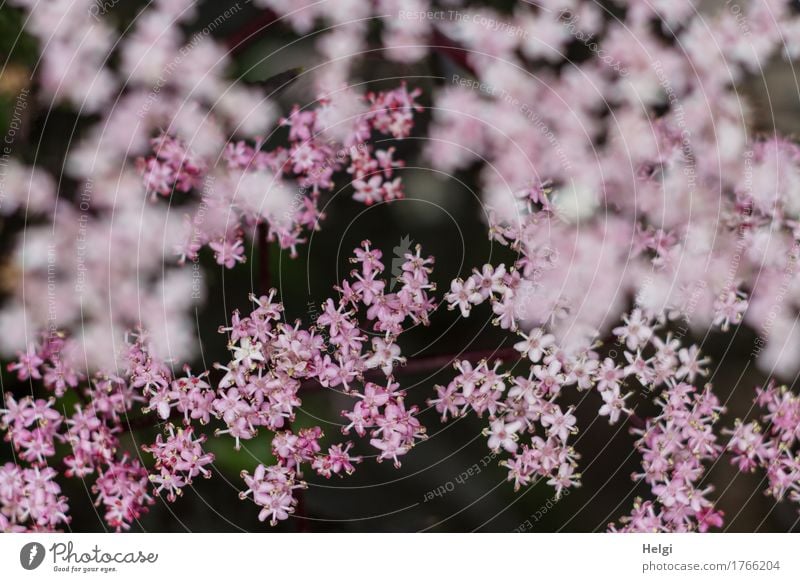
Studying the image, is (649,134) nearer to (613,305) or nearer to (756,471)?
(613,305)

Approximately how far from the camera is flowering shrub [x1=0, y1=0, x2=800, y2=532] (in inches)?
22.7

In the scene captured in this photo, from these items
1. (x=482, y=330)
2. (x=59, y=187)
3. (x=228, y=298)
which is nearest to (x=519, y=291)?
(x=482, y=330)

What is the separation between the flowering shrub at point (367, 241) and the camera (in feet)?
1.90

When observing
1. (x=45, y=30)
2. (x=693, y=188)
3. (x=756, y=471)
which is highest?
(x=45, y=30)

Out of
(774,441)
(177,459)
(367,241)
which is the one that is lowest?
(774,441)

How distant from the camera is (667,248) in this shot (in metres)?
0.60

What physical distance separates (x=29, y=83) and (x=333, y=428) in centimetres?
47

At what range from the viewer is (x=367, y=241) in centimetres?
58
